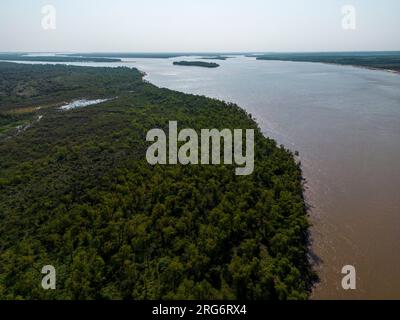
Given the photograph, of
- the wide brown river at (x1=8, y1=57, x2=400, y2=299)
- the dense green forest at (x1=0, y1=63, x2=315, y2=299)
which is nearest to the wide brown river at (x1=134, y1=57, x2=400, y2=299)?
the wide brown river at (x1=8, y1=57, x2=400, y2=299)

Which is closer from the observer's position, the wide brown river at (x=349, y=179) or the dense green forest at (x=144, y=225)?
the dense green forest at (x=144, y=225)

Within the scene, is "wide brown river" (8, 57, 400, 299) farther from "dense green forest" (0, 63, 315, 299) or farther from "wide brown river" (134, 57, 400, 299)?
"dense green forest" (0, 63, 315, 299)

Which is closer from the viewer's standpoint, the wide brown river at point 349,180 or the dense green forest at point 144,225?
the dense green forest at point 144,225

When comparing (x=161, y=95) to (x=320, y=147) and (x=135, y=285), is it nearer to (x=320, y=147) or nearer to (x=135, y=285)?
(x=320, y=147)

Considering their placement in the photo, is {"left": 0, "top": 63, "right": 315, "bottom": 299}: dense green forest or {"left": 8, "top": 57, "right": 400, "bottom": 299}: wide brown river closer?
{"left": 0, "top": 63, "right": 315, "bottom": 299}: dense green forest

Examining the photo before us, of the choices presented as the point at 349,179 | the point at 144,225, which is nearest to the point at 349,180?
the point at 349,179

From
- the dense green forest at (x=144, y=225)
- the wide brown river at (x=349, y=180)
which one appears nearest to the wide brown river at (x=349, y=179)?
the wide brown river at (x=349, y=180)

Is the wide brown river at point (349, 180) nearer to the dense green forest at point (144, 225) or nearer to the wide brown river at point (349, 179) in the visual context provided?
the wide brown river at point (349, 179)
